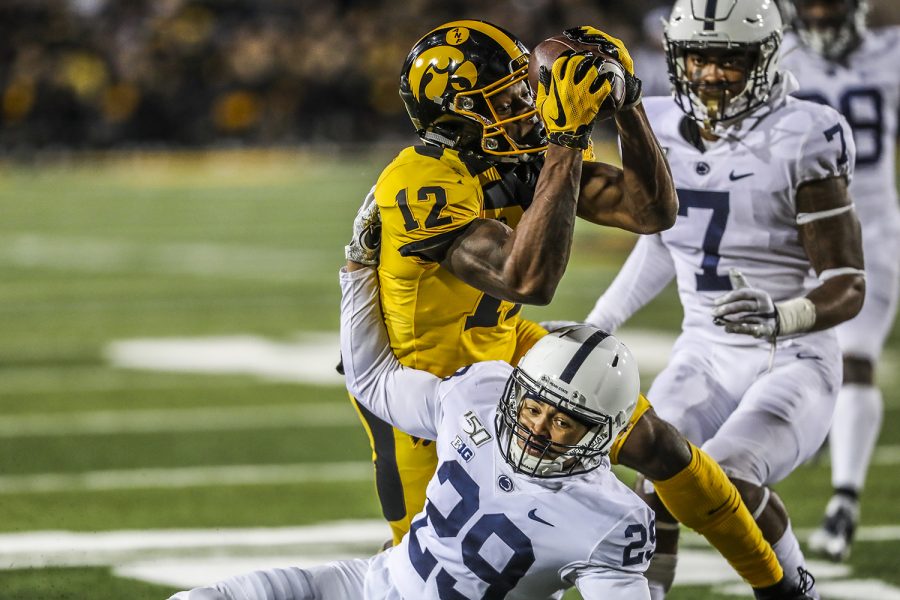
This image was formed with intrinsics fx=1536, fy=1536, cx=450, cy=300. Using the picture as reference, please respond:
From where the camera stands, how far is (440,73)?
367 cm

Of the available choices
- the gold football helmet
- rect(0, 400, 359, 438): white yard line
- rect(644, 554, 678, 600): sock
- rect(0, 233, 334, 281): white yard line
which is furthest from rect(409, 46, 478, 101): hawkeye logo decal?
rect(0, 233, 334, 281): white yard line

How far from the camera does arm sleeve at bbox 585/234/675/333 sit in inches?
177

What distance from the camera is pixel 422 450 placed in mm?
3898

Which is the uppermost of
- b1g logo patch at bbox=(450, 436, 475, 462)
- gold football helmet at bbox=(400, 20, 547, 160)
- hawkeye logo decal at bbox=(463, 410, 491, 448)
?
gold football helmet at bbox=(400, 20, 547, 160)

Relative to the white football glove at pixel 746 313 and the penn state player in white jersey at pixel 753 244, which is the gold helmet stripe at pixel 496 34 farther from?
the white football glove at pixel 746 313

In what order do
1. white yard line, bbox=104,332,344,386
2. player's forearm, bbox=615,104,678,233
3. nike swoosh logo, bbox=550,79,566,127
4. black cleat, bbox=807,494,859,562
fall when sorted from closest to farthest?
1. nike swoosh logo, bbox=550,79,566,127
2. player's forearm, bbox=615,104,678,233
3. black cleat, bbox=807,494,859,562
4. white yard line, bbox=104,332,344,386

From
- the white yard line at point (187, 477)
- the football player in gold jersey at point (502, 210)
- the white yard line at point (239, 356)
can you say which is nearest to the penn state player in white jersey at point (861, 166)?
the white yard line at point (187, 477)

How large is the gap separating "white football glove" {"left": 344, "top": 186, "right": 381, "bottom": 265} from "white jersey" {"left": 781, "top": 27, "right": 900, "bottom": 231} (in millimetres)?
2444

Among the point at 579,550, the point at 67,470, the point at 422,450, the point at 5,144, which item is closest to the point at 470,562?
the point at 579,550

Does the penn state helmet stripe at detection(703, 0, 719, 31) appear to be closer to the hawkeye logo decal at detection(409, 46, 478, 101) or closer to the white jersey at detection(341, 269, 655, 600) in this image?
the hawkeye logo decal at detection(409, 46, 478, 101)

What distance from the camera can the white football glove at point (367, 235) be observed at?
373cm

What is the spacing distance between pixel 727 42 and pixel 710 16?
0.29 ft

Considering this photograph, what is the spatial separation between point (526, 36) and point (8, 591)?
21294 millimetres

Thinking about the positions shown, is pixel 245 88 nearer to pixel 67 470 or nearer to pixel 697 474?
pixel 67 470
